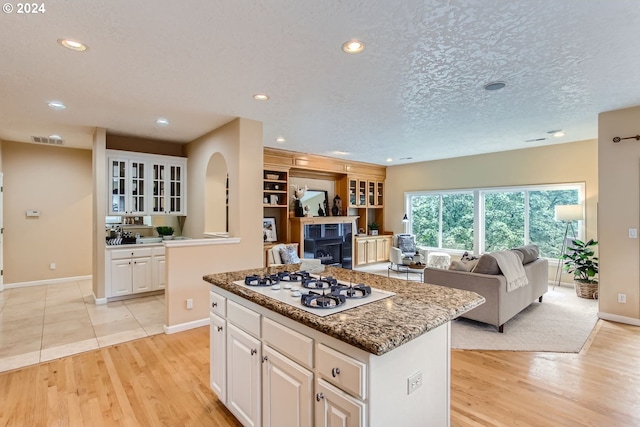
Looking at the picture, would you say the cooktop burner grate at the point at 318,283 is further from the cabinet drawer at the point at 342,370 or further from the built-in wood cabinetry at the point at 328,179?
the built-in wood cabinetry at the point at 328,179

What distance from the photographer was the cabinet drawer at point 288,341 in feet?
4.72

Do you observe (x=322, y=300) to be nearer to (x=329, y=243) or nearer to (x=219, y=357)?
(x=219, y=357)

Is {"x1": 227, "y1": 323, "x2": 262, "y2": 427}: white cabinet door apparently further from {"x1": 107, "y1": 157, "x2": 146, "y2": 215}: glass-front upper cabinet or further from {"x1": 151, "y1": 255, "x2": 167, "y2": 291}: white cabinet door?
{"x1": 107, "y1": 157, "x2": 146, "y2": 215}: glass-front upper cabinet

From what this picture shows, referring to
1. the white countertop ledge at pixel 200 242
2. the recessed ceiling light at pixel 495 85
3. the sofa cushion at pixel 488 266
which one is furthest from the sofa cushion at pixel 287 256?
the recessed ceiling light at pixel 495 85

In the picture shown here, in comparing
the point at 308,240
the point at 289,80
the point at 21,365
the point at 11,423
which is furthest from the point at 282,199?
the point at 11,423

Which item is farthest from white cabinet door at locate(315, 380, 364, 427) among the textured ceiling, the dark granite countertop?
the textured ceiling

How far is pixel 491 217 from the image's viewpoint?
22.3 feet

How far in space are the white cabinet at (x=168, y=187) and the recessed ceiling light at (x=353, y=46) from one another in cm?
413

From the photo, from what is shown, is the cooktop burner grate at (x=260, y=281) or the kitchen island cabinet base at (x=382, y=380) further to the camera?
the cooktop burner grate at (x=260, y=281)

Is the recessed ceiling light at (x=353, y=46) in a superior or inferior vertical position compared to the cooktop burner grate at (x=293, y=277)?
superior

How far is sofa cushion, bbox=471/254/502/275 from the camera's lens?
3.60 metres

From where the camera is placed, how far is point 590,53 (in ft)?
7.80

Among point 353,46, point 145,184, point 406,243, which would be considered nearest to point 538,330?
point 353,46

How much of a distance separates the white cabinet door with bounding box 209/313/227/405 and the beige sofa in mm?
2802
